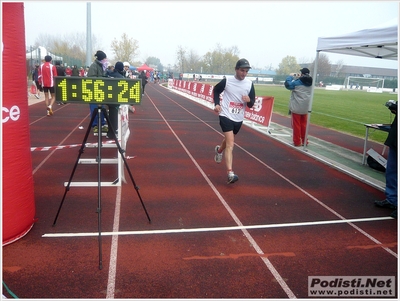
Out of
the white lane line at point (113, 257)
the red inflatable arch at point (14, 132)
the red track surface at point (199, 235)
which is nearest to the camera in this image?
the white lane line at point (113, 257)

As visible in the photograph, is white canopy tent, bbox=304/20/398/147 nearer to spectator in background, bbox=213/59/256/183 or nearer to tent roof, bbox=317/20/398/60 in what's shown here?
tent roof, bbox=317/20/398/60

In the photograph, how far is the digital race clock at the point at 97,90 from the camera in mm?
3998

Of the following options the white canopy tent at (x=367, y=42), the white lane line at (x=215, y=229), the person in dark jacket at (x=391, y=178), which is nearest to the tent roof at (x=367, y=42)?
the white canopy tent at (x=367, y=42)

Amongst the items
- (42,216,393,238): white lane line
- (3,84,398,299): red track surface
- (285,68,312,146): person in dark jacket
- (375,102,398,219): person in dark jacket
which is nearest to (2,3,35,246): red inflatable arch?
(3,84,398,299): red track surface

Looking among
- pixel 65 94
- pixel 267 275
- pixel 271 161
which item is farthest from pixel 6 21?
pixel 271 161

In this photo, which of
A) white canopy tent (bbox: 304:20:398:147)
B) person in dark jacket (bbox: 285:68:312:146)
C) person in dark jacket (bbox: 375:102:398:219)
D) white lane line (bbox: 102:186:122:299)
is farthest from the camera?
person in dark jacket (bbox: 285:68:312:146)

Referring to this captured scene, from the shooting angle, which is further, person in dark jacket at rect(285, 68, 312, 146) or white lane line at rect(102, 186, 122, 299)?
person in dark jacket at rect(285, 68, 312, 146)

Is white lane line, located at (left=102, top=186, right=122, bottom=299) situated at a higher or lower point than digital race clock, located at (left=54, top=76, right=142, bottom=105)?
lower

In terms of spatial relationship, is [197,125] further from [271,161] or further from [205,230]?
[205,230]

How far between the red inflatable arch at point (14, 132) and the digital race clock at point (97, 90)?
0.40 m

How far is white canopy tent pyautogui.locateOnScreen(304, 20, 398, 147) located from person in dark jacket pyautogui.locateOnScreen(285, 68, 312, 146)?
103 centimetres

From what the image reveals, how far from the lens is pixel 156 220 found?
15.1ft

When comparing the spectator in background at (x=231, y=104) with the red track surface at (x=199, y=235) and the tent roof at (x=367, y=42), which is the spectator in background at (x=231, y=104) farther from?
the tent roof at (x=367, y=42)

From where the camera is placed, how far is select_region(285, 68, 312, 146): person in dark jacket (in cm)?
953
